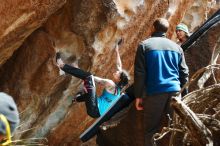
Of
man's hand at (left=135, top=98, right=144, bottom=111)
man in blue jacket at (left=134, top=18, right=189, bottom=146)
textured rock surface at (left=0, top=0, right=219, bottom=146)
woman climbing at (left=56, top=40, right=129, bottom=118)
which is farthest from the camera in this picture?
textured rock surface at (left=0, top=0, right=219, bottom=146)

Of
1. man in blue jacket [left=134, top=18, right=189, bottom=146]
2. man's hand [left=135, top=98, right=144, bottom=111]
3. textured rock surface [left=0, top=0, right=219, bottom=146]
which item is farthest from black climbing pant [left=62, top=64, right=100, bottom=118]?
man in blue jacket [left=134, top=18, right=189, bottom=146]

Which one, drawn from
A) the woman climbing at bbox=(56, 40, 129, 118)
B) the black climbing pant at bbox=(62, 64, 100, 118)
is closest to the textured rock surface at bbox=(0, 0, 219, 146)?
the black climbing pant at bbox=(62, 64, 100, 118)

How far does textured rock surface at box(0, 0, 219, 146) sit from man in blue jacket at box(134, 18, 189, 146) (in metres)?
3.01

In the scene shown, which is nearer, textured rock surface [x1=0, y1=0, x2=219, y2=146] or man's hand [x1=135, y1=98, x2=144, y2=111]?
man's hand [x1=135, y1=98, x2=144, y2=111]

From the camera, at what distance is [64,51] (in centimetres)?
803

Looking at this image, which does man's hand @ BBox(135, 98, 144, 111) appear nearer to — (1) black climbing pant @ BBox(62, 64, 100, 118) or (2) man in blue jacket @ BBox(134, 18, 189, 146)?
(2) man in blue jacket @ BBox(134, 18, 189, 146)

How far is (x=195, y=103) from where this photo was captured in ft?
12.7

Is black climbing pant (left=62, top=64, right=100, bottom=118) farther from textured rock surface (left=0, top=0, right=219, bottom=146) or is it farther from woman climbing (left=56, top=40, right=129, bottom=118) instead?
textured rock surface (left=0, top=0, right=219, bottom=146)

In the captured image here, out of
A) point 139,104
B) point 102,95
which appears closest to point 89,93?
point 102,95

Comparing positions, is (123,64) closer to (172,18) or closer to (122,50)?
(122,50)

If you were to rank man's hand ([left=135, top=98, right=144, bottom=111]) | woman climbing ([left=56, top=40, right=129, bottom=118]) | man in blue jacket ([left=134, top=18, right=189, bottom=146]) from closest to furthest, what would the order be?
man in blue jacket ([left=134, top=18, right=189, bottom=146]), man's hand ([left=135, top=98, right=144, bottom=111]), woman climbing ([left=56, top=40, right=129, bottom=118])

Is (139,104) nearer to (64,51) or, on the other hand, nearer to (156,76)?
(156,76)

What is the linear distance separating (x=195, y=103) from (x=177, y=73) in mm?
1012

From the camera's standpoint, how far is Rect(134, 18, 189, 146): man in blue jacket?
4.65m
